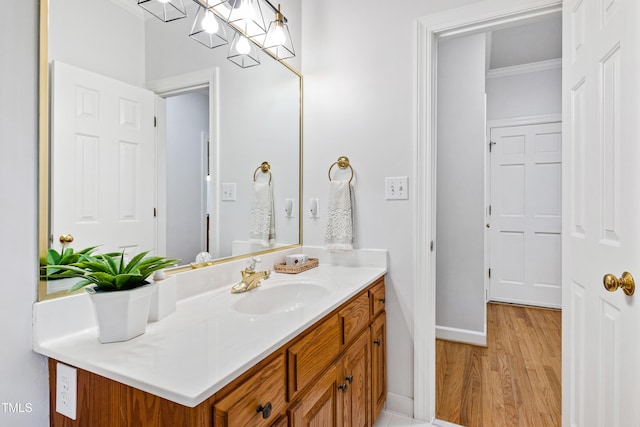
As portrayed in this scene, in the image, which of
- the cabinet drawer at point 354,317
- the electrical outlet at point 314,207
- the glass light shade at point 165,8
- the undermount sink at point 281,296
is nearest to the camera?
the glass light shade at point 165,8

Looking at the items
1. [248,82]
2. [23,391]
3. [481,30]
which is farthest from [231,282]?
[481,30]

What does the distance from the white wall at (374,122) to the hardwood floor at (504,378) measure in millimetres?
411

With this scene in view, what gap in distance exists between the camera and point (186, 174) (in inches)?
51.9

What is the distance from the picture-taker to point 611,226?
1.05 m

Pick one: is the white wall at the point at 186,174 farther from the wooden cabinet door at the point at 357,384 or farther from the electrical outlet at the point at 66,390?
the wooden cabinet door at the point at 357,384

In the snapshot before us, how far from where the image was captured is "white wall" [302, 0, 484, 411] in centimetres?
176

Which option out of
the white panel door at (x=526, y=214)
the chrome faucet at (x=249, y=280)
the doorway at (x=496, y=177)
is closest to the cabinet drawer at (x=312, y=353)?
the chrome faucet at (x=249, y=280)

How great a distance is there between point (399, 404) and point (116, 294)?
1.52 m

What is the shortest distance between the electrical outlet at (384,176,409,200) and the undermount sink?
625 mm

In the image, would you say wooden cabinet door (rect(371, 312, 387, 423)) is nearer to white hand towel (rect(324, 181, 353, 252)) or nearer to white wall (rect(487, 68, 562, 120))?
white hand towel (rect(324, 181, 353, 252))

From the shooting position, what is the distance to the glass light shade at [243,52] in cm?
156

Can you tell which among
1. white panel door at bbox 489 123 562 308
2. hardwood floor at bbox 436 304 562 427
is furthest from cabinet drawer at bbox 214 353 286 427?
white panel door at bbox 489 123 562 308

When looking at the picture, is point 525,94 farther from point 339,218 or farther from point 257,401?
point 257,401

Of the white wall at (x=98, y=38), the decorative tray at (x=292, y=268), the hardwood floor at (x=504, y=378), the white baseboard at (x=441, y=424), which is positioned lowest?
the white baseboard at (x=441, y=424)
